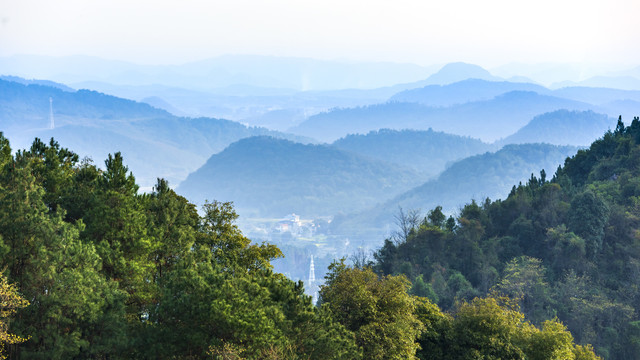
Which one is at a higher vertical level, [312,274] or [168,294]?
[168,294]

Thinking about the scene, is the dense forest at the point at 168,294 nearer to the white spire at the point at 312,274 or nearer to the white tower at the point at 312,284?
the white tower at the point at 312,284

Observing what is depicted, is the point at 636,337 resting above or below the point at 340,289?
below

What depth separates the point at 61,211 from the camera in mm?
25359

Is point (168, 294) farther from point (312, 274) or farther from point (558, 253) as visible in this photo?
point (312, 274)

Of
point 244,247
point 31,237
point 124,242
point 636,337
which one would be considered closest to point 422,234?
point 636,337

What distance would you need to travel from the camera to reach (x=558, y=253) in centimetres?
6059

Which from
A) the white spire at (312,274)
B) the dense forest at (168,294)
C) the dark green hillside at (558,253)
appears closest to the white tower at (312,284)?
the white spire at (312,274)

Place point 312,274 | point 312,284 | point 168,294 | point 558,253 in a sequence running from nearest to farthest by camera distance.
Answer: point 168,294 → point 558,253 → point 312,284 → point 312,274

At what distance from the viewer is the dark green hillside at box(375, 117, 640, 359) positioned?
170 ft

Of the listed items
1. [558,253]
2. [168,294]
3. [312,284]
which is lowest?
[312,284]

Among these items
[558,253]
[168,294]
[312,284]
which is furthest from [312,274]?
[168,294]

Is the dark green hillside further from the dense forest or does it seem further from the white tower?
the white tower

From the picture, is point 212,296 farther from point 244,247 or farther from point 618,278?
point 618,278

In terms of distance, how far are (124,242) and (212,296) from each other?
7.26m
